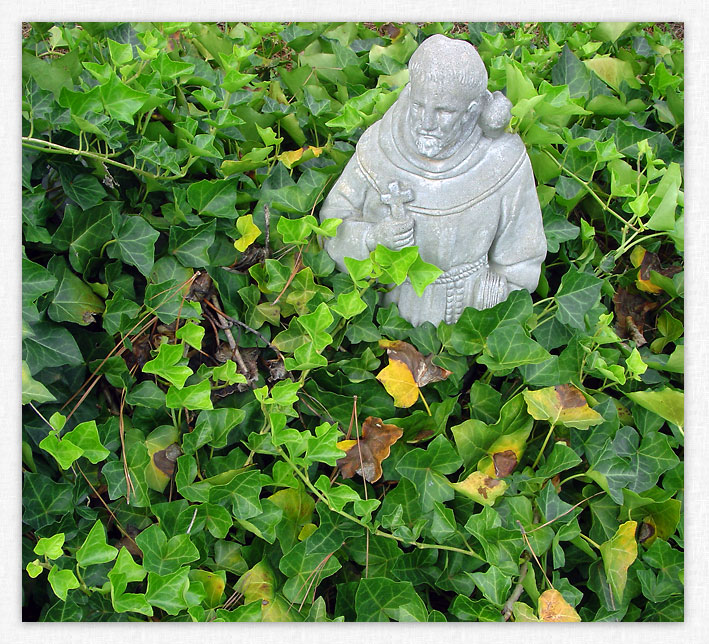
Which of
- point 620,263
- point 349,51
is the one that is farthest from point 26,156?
point 620,263

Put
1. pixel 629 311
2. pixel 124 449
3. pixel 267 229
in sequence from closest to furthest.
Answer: pixel 124 449 < pixel 267 229 < pixel 629 311

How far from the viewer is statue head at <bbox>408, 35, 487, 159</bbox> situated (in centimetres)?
122

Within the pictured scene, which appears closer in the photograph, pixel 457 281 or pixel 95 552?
pixel 95 552

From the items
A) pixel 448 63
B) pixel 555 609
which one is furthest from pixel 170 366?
pixel 555 609

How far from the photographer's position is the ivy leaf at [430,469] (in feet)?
4.66

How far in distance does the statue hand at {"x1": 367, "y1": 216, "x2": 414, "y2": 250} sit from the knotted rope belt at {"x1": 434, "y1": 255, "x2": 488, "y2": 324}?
0.14 meters

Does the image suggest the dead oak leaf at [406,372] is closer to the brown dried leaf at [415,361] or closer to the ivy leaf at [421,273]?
the brown dried leaf at [415,361]

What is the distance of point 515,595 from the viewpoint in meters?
1.37

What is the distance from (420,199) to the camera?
142 cm

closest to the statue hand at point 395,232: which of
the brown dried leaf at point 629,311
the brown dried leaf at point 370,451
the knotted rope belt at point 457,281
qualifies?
the knotted rope belt at point 457,281

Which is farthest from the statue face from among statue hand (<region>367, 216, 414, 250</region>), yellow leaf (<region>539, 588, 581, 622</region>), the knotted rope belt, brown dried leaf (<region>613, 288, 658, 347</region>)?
yellow leaf (<region>539, 588, 581, 622</region>)

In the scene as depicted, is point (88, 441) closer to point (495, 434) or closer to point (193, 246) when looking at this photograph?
point (193, 246)

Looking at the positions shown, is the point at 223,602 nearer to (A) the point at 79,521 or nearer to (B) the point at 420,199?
(A) the point at 79,521

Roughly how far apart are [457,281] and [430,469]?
1.31 ft
